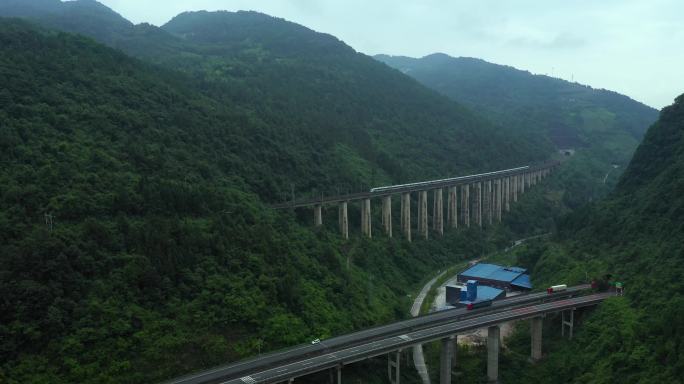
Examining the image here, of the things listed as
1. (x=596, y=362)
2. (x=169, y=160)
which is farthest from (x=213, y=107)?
(x=596, y=362)

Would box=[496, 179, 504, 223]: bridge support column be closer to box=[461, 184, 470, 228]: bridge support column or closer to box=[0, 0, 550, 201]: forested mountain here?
box=[0, 0, 550, 201]: forested mountain

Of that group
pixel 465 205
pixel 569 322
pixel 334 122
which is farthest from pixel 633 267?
pixel 334 122

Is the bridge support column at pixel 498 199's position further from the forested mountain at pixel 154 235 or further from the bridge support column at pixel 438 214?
the bridge support column at pixel 438 214

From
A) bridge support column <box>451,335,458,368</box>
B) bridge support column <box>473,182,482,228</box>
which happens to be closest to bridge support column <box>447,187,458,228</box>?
bridge support column <box>473,182,482,228</box>

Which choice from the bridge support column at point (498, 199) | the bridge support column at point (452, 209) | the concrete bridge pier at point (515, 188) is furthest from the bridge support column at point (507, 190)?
the bridge support column at point (452, 209)

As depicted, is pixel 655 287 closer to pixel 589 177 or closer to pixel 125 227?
pixel 125 227

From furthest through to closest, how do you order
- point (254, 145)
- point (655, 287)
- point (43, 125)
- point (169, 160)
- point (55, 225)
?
point (254, 145), point (169, 160), point (43, 125), point (655, 287), point (55, 225)
